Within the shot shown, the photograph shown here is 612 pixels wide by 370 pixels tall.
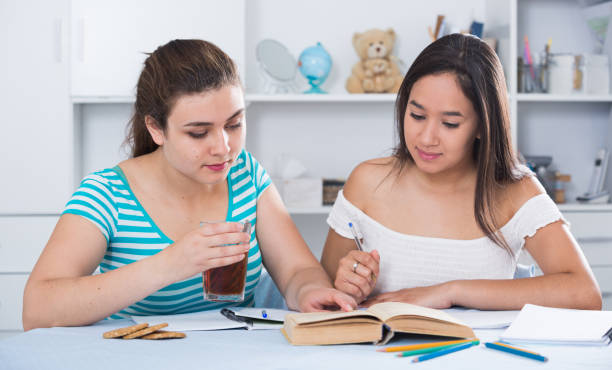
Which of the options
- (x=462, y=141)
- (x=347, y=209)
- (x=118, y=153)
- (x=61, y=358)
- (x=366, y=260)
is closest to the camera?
(x=61, y=358)

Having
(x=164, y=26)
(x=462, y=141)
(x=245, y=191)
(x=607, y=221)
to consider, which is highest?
(x=164, y=26)

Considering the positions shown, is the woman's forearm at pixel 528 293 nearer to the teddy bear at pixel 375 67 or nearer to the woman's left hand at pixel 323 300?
the woman's left hand at pixel 323 300

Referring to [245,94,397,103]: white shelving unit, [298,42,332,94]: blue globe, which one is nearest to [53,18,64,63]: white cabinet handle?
[245,94,397,103]: white shelving unit

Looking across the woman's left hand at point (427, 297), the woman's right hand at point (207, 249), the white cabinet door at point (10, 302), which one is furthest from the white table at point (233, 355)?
the white cabinet door at point (10, 302)

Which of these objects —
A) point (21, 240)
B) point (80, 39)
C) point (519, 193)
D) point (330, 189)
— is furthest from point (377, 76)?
point (21, 240)

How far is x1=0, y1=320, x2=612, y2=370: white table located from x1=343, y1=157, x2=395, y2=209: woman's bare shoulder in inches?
24.2

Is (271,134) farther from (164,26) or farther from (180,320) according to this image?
(180,320)

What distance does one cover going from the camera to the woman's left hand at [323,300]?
48.8 inches

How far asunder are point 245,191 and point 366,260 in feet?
1.16

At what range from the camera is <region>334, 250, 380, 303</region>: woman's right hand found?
4.34 ft

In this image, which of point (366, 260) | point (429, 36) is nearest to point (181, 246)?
point (366, 260)

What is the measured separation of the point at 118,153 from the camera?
316 cm

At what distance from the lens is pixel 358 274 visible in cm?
133

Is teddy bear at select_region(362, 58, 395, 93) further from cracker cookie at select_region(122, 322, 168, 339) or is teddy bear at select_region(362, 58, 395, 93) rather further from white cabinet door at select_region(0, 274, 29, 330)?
cracker cookie at select_region(122, 322, 168, 339)
